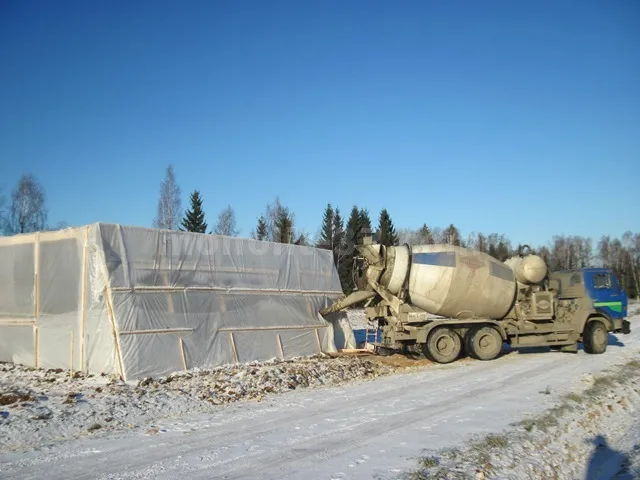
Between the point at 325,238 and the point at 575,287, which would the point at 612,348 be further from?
the point at 325,238

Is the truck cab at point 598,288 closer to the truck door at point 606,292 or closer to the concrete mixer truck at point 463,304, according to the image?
the truck door at point 606,292

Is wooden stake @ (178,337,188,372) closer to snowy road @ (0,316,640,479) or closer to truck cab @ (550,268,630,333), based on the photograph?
snowy road @ (0,316,640,479)

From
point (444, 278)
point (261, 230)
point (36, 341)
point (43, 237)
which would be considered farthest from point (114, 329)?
point (261, 230)

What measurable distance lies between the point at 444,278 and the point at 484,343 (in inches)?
102

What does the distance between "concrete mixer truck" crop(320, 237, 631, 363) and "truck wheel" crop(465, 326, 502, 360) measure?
0.03m

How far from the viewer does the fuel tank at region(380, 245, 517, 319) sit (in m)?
16.4

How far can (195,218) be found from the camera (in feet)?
155

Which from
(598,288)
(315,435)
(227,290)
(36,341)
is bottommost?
(315,435)

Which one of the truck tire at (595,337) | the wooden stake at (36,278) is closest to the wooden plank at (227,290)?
the wooden stake at (36,278)

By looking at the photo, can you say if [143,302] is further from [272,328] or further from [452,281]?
[452,281]

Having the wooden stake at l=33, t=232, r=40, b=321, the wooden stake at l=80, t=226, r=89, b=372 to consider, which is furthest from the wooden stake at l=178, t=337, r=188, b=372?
the wooden stake at l=33, t=232, r=40, b=321

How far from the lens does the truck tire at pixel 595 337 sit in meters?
17.9

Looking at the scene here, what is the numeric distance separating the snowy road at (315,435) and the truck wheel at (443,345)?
10.6ft

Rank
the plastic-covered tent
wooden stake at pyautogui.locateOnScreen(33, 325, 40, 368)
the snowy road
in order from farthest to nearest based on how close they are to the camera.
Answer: wooden stake at pyautogui.locateOnScreen(33, 325, 40, 368) → the plastic-covered tent → the snowy road
